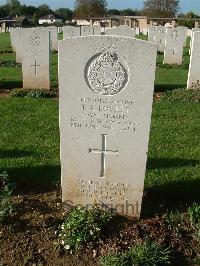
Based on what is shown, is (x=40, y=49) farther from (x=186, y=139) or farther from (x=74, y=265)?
(x=74, y=265)

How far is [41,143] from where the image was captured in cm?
747

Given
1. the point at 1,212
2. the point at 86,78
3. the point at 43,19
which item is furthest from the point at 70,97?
the point at 43,19

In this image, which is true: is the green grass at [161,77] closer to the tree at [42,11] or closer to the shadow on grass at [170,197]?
the shadow on grass at [170,197]

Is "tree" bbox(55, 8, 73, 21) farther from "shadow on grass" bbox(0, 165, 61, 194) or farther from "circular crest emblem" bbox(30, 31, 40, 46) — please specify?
"shadow on grass" bbox(0, 165, 61, 194)

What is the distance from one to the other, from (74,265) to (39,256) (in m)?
0.39

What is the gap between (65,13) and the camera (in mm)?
108000

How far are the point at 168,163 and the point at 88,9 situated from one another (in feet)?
235

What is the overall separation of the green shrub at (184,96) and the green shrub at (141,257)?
277 inches

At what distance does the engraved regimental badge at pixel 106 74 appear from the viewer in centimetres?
435

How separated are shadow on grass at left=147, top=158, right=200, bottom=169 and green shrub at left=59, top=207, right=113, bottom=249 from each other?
1988 millimetres

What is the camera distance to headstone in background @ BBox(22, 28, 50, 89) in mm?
11734

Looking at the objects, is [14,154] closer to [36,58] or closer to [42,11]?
[36,58]

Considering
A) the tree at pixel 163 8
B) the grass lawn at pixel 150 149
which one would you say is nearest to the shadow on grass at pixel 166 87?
the grass lawn at pixel 150 149

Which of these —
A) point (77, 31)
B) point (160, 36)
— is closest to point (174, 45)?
point (77, 31)
